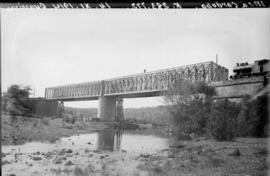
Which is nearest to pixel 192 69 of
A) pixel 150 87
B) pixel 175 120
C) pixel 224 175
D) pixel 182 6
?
pixel 175 120

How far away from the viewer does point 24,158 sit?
1446 centimetres

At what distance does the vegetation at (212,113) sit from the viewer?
17.7 metres

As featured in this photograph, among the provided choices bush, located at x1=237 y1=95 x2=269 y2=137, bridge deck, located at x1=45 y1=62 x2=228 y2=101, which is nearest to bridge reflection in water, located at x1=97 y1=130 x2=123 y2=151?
bush, located at x1=237 y1=95 x2=269 y2=137

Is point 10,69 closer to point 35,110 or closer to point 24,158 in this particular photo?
point 24,158

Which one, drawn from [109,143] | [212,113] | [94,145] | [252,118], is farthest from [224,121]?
[94,145]

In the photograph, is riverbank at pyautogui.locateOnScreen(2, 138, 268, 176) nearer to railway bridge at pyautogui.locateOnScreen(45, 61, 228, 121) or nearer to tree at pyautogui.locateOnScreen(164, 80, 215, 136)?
tree at pyautogui.locateOnScreen(164, 80, 215, 136)

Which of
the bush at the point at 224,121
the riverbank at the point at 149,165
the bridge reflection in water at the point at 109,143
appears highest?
the bush at the point at 224,121

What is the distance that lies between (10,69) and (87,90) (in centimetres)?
5133

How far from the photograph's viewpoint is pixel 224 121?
64.7ft

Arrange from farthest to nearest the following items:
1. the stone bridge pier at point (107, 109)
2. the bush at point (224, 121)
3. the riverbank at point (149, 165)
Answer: the stone bridge pier at point (107, 109)
the bush at point (224, 121)
the riverbank at point (149, 165)

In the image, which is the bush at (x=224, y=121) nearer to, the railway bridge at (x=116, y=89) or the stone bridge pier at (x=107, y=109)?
the railway bridge at (x=116, y=89)

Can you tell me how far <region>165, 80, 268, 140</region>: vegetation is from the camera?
698 inches

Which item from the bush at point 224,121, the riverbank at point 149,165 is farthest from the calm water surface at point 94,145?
the bush at point 224,121

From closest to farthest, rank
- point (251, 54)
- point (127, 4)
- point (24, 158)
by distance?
point (127, 4) < point (251, 54) < point (24, 158)
